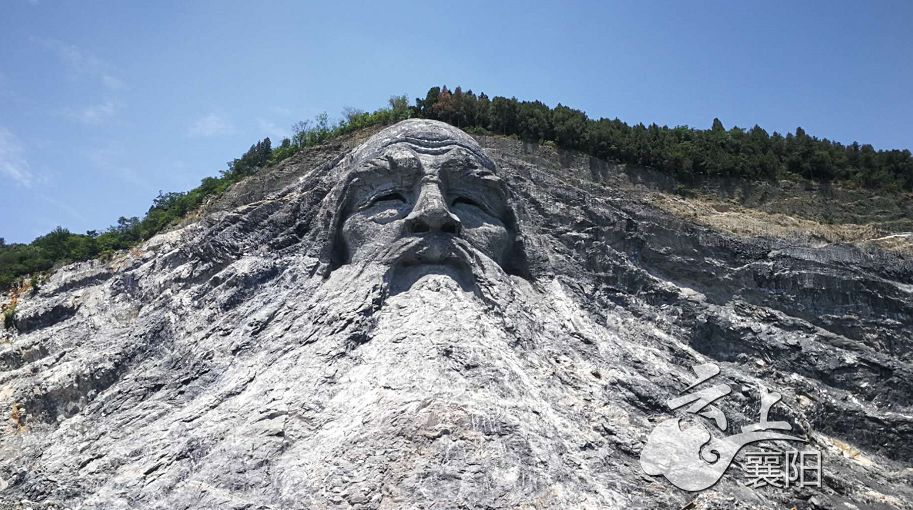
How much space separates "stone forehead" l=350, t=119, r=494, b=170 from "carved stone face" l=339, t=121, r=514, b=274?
25 millimetres

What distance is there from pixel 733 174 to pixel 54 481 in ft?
51.2

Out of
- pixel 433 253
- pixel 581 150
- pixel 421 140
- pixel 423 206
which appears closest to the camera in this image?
pixel 433 253

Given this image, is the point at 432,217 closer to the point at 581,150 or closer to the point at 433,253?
the point at 433,253

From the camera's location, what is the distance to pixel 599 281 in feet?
57.7

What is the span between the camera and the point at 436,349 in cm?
1388

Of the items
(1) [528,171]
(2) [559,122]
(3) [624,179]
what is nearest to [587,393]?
A: (1) [528,171]

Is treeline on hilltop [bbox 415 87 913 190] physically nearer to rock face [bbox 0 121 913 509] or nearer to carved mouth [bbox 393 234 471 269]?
rock face [bbox 0 121 913 509]

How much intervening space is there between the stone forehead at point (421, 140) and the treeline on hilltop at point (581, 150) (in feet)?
16.6

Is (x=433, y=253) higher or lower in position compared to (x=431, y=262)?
higher

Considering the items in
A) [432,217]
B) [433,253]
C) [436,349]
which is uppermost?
[432,217]

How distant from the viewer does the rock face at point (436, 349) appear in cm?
1237

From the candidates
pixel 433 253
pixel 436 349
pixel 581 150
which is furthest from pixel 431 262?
pixel 581 150

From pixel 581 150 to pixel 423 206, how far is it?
785cm

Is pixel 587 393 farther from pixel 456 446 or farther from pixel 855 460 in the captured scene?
pixel 855 460
